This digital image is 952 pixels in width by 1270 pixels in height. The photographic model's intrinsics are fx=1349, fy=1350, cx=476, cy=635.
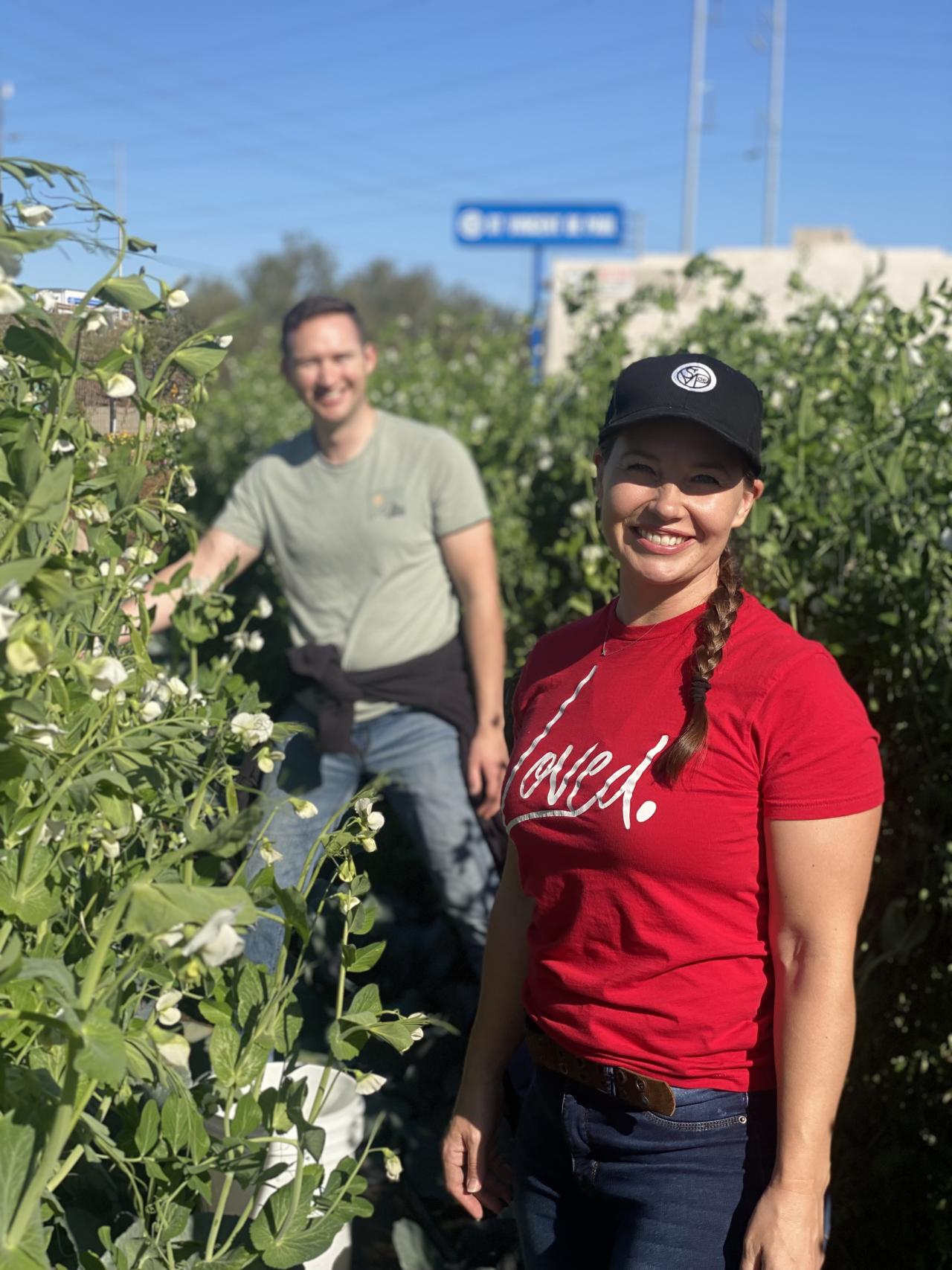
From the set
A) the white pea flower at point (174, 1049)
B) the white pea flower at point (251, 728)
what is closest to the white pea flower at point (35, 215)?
the white pea flower at point (251, 728)

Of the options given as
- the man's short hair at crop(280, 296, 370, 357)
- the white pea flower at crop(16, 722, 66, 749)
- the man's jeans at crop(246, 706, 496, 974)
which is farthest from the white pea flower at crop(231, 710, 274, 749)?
the man's short hair at crop(280, 296, 370, 357)

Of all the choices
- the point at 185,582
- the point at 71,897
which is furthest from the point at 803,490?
the point at 71,897

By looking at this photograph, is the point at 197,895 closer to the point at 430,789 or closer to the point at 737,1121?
the point at 737,1121

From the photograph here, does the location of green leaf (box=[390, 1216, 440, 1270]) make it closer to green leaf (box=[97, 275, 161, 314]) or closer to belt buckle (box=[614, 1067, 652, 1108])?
belt buckle (box=[614, 1067, 652, 1108])

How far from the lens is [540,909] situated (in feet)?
5.95

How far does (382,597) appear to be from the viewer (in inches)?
136

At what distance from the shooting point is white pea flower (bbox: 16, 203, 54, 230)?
3.77 feet

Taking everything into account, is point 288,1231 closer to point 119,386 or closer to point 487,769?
point 119,386

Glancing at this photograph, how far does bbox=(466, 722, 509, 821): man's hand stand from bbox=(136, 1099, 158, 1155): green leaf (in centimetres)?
200

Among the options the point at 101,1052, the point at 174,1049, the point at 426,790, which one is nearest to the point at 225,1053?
the point at 174,1049

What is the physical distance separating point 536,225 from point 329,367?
12.8 meters

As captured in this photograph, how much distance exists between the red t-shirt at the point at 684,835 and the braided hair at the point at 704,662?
0.05 feet

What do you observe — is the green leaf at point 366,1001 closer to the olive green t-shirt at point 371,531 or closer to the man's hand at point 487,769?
the man's hand at point 487,769

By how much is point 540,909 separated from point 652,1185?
371 mm
